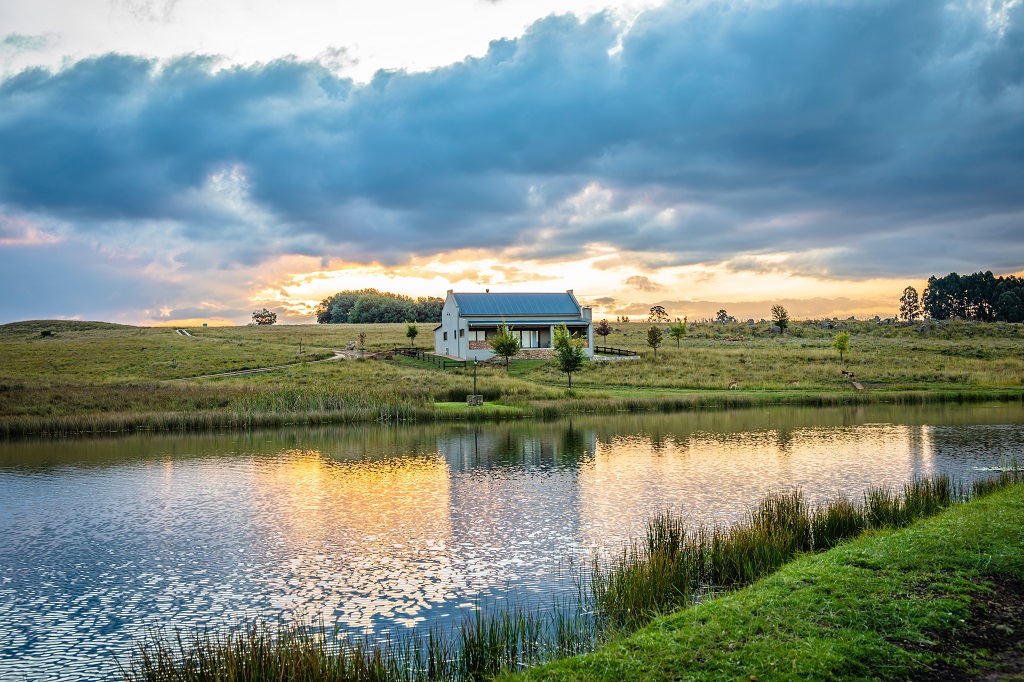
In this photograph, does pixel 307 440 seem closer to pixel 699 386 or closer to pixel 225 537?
pixel 225 537

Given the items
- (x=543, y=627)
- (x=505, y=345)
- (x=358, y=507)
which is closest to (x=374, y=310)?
(x=505, y=345)

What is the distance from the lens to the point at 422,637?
10227mm

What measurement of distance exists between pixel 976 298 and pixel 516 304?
110977 millimetres

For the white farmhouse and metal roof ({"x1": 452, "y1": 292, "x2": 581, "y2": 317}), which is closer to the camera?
the white farmhouse

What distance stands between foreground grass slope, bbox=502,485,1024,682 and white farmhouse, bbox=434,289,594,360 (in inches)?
2231

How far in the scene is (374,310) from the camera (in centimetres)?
15912

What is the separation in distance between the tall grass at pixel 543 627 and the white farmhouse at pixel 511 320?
175 feet

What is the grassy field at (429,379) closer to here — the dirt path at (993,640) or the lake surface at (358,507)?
the lake surface at (358,507)

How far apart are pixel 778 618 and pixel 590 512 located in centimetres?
900

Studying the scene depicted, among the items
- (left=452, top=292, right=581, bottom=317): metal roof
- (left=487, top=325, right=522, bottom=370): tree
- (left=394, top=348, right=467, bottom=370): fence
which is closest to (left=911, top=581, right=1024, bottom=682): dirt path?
(left=487, top=325, right=522, bottom=370): tree

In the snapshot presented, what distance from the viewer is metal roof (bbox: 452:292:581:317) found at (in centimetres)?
7025

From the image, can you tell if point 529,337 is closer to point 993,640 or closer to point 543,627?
point 543,627

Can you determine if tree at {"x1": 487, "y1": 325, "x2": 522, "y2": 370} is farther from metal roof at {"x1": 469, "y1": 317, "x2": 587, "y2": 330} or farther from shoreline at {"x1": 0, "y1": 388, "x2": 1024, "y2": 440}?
shoreline at {"x1": 0, "y1": 388, "x2": 1024, "y2": 440}

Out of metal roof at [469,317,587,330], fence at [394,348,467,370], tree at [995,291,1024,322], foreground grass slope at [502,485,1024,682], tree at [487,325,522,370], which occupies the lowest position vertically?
foreground grass slope at [502,485,1024,682]
